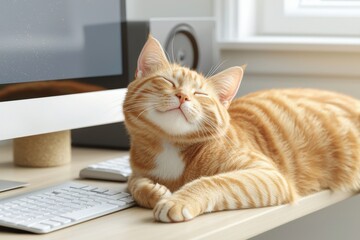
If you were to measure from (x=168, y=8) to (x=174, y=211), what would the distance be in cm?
111

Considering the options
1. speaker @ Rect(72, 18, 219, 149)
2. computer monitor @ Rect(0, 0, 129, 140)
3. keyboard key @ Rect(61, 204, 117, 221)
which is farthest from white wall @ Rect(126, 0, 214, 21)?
keyboard key @ Rect(61, 204, 117, 221)

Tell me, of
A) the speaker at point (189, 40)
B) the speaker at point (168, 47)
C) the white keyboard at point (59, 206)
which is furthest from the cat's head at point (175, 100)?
the speaker at point (189, 40)

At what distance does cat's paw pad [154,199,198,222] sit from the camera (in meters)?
0.97

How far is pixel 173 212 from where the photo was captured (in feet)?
3.19

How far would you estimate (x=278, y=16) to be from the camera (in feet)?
6.32

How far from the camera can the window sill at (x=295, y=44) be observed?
1.70 m

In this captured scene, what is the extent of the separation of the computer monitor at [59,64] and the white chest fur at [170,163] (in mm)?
250

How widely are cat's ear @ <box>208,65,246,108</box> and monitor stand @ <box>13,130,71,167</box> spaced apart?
0.43 metres

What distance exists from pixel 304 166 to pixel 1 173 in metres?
0.58

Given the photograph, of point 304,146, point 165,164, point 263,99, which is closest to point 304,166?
point 304,146

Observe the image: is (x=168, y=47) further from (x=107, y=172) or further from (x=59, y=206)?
(x=59, y=206)

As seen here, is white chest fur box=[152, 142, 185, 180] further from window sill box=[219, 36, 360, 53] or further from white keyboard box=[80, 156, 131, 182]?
window sill box=[219, 36, 360, 53]

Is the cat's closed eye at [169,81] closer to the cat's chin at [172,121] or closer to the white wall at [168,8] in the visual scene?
the cat's chin at [172,121]

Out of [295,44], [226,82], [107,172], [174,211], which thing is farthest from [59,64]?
[295,44]
